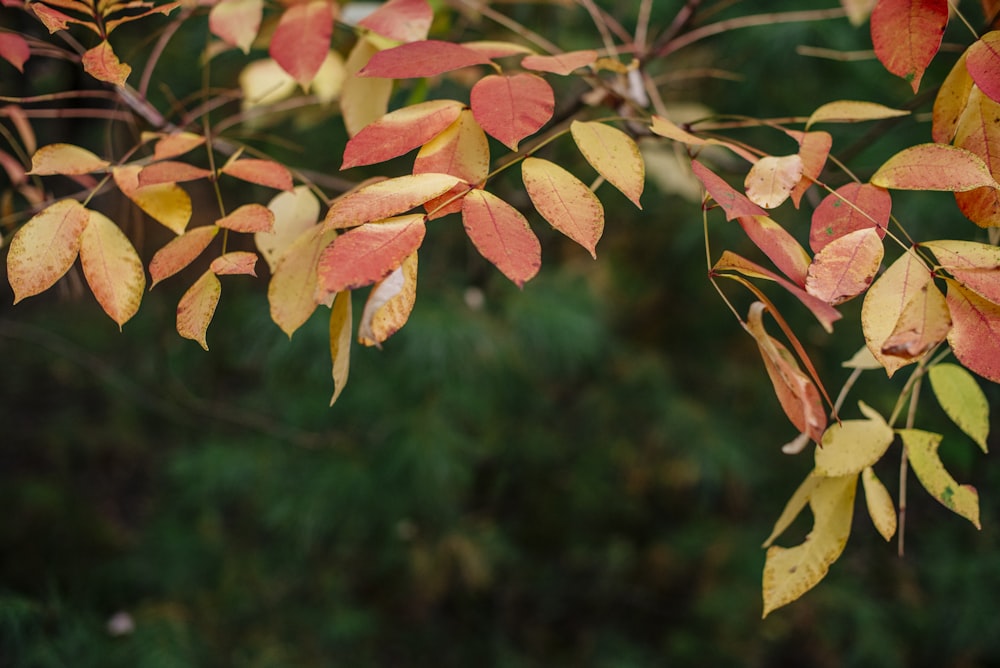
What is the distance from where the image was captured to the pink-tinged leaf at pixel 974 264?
0.28 metres

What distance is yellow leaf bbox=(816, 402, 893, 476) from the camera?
1.10 feet

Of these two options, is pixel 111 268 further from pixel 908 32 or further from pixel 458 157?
pixel 908 32

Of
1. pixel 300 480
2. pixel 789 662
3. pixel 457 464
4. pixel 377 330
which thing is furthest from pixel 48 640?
pixel 789 662

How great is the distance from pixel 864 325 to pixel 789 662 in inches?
76.4

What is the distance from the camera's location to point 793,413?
0.31 meters

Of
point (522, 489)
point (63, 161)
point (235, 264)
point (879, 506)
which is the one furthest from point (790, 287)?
point (522, 489)

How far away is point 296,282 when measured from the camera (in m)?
0.33

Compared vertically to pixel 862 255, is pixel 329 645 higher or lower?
lower

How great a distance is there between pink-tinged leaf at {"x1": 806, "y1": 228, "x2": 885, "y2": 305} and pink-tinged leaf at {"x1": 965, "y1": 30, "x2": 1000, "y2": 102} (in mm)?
82

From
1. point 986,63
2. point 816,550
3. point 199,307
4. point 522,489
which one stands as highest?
point 986,63

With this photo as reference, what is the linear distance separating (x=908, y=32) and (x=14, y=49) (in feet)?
1.62

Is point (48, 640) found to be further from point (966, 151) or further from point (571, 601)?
point (966, 151)

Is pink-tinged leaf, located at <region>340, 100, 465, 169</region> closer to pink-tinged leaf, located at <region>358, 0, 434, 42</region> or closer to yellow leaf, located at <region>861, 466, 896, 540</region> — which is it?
pink-tinged leaf, located at <region>358, 0, 434, 42</region>

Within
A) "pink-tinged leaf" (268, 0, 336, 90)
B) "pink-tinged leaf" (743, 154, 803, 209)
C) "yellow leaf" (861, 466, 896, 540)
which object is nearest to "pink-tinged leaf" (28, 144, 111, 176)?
"pink-tinged leaf" (268, 0, 336, 90)
